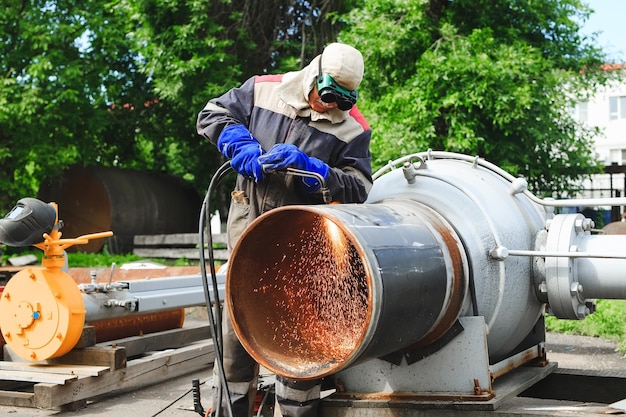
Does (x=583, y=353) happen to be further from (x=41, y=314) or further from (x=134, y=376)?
(x=41, y=314)

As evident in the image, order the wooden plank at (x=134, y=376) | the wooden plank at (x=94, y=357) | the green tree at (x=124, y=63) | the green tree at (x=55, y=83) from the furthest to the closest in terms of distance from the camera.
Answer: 1. the green tree at (x=55, y=83)
2. the green tree at (x=124, y=63)
3. the wooden plank at (x=94, y=357)
4. the wooden plank at (x=134, y=376)

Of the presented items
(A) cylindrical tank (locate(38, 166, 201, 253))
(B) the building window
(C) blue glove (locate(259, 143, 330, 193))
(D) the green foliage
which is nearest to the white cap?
(C) blue glove (locate(259, 143, 330, 193))

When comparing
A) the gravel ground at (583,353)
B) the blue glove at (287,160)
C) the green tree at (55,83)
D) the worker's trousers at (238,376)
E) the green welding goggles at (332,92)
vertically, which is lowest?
the gravel ground at (583,353)

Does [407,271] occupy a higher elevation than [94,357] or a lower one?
higher

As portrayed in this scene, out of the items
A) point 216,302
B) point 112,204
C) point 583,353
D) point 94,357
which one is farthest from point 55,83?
point 216,302

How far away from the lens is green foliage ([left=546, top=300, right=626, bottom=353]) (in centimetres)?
745

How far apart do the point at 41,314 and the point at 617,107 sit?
37399 millimetres

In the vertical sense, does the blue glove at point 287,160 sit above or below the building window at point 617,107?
below

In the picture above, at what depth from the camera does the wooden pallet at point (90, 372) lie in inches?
175

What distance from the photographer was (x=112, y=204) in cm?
1389

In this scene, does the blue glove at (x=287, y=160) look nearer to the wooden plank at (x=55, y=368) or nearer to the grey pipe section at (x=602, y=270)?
the grey pipe section at (x=602, y=270)

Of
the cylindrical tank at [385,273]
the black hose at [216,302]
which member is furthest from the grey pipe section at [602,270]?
the black hose at [216,302]

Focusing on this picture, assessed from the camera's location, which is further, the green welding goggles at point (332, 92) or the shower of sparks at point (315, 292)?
→ the green welding goggles at point (332, 92)

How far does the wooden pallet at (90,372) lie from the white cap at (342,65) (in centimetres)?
254
